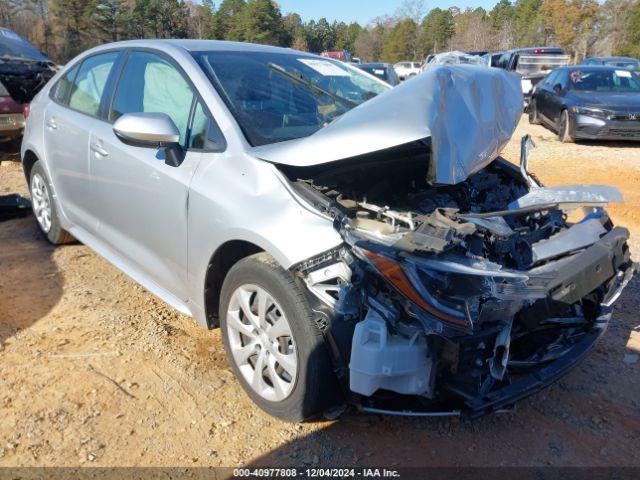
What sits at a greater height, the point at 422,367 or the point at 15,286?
the point at 422,367

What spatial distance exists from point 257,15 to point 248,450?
206 feet

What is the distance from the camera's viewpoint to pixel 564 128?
35.3 feet

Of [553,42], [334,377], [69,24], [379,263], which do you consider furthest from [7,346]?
[553,42]

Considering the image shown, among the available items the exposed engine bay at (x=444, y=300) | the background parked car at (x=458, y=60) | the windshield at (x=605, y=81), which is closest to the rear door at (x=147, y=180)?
the exposed engine bay at (x=444, y=300)

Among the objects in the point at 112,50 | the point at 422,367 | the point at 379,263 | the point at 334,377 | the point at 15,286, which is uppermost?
the point at 112,50

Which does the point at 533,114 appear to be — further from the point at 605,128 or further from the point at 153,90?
the point at 153,90

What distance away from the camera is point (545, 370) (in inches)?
99.6

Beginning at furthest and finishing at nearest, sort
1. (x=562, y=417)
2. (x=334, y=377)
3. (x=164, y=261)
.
A: 1. (x=164, y=261)
2. (x=562, y=417)
3. (x=334, y=377)

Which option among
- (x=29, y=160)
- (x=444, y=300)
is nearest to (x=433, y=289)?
(x=444, y=300)

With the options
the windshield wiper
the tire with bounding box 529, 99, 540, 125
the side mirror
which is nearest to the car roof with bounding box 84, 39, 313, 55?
the windshield wiper

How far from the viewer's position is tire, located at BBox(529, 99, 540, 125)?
1301 centimetres

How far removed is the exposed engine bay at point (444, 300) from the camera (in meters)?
2.21

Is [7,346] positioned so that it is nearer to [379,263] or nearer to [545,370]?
[379,263]

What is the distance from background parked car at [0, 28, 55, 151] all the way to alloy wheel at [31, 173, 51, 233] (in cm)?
426
